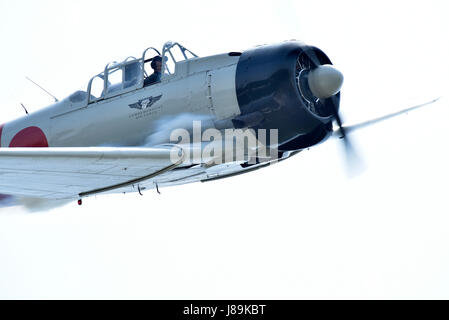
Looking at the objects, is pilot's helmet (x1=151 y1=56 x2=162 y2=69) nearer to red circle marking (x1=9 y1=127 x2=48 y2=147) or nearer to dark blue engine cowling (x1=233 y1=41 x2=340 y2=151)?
dark blue engine cowling (x1=233 y1=41 x2=340 y2=151)


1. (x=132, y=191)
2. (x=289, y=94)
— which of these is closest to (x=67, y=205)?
(x=132, y=191)

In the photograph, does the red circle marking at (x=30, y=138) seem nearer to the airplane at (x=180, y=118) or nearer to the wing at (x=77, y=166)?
the airplane at (x=180, y=118)

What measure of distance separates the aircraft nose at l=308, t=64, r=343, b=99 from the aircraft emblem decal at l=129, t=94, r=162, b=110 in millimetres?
2418

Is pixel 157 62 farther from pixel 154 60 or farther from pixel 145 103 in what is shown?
pixel 145 103

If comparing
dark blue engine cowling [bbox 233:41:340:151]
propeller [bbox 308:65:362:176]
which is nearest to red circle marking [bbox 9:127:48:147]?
dark blue engine cowling [bbox 233:41:340:151]

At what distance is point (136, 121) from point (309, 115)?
277 cm

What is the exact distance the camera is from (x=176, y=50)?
10.5 m

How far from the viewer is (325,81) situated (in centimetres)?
926

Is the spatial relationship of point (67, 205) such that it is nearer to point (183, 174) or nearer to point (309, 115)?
point (183, 174)

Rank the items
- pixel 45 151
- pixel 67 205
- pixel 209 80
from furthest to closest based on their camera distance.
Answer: pixel 67 205 < pixel 209 80 < pixel 45 151

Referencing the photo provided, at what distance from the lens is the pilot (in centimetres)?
1056

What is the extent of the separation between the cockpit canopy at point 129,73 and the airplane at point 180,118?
2 cm

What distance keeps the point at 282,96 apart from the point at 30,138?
16.5 feet

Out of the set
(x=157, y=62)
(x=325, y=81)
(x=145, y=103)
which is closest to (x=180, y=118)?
(x=145, y=103)
